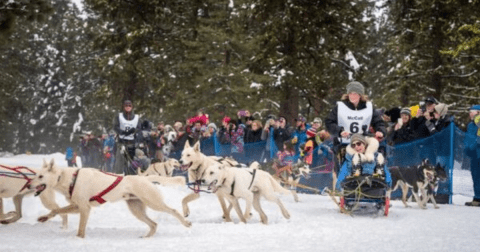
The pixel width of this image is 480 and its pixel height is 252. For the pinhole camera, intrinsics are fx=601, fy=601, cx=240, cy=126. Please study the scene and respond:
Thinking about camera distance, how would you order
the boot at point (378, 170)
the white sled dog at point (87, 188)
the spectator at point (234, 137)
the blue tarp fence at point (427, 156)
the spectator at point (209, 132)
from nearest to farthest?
the white sled dog at point (87, 188)
the boot at point (378, 170)
the blue tarp fence at point (427, 156)
the spectator at point (234, 137)
the spectator at point (209, 132)

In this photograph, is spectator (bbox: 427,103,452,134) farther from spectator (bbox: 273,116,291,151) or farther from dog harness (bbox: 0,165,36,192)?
dog harness (bbox: 0,165,36,192)

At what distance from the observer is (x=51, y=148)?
171ft

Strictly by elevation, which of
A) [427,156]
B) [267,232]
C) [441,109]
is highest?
[441,109]

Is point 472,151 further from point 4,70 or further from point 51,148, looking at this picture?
point 51,148

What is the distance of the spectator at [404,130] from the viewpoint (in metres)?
11.4

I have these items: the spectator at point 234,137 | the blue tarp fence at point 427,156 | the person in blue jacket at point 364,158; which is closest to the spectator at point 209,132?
the spectator at point 234,137

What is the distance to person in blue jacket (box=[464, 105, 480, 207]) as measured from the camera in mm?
10086

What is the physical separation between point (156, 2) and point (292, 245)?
19.6m

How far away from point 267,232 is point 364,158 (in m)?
2.47

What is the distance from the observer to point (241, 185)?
7965mm

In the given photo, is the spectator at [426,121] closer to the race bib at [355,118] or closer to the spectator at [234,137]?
the race bib at [355,118]

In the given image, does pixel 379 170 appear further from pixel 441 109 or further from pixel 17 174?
pixel 17 174

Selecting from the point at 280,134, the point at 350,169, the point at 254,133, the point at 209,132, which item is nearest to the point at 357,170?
the point at 350,169

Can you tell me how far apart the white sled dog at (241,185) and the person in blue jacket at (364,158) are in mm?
1224
